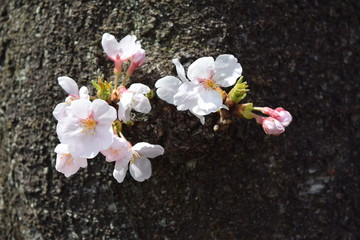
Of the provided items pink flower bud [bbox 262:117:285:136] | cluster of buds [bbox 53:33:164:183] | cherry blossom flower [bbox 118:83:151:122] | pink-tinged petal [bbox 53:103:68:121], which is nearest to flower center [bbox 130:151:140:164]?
cluster of buds [bbox 53:33:164:183]

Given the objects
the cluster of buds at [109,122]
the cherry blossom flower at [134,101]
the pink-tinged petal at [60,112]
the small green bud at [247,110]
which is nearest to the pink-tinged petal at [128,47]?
the cluster of buds at [109,122]

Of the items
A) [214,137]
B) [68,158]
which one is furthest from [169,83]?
[68,158]

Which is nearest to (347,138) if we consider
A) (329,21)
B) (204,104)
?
(329,21)

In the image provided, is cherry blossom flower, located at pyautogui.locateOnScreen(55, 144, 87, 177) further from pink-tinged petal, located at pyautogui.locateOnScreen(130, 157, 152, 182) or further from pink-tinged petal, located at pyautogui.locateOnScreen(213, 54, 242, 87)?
pink-tinged petal, located at pyautogui.locateOnScreen(213, 54, 242, 87)

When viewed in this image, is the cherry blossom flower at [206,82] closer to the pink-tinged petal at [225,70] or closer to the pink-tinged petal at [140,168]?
the pink-tinged petal at [225,70]

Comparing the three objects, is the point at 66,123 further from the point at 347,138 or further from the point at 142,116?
the point at 347,138

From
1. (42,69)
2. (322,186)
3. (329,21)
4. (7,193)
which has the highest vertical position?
(329,21)
